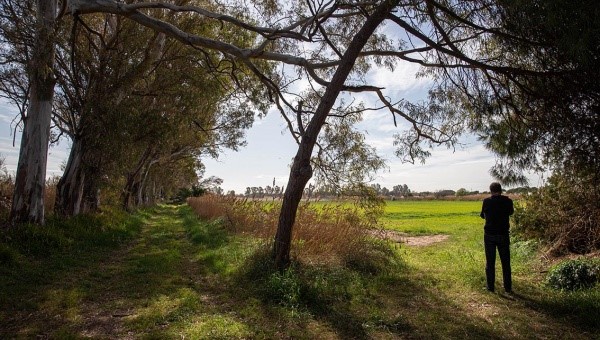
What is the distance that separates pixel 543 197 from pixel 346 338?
7602mm

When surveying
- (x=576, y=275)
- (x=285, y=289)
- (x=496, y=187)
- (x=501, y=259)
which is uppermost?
(x=496, y=187)

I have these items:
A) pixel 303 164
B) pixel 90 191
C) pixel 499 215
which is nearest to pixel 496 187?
pixel 499 215

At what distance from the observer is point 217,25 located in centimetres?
1352

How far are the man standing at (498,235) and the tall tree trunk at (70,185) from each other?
1186 cm

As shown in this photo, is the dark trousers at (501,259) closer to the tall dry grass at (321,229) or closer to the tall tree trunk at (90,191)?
the tall dry grass at (321,229)

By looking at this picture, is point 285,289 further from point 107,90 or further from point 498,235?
point 107,90

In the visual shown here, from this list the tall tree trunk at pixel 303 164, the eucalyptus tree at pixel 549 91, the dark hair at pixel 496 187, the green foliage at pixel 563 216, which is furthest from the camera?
the green foliage at pixel 563 216

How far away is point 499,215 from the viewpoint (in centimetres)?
684

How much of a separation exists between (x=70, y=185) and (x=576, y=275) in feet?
44.8

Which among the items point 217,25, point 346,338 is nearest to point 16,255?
point 346,338

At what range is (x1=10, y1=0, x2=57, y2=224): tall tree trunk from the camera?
9.64 m

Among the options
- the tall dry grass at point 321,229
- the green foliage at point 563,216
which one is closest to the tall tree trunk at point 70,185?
the tall dry grass at point 321,229

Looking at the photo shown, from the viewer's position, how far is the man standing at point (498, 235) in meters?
6.74

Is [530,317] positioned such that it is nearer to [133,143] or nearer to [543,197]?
[543,197]
